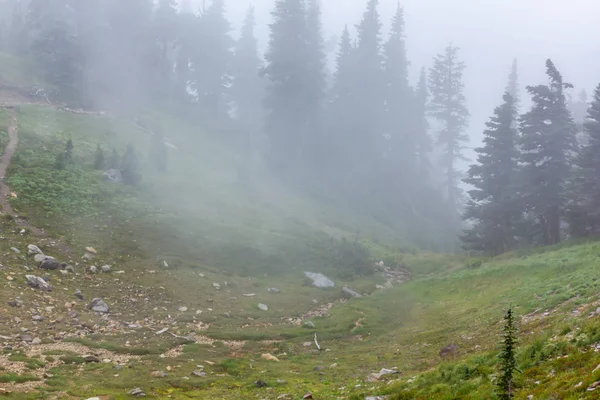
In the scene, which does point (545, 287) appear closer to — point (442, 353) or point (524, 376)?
point (442, 353)

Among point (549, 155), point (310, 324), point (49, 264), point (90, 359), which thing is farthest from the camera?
point (549, 155)

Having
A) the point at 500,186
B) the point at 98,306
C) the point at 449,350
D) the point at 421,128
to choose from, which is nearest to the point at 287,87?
the point at 421,128

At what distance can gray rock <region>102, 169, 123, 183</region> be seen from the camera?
41156mm

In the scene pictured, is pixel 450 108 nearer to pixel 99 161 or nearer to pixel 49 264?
pixel 99 161

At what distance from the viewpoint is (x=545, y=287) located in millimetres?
22531

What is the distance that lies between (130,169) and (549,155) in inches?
1464

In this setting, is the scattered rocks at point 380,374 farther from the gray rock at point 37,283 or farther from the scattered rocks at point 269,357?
the gray rock at point 37,283

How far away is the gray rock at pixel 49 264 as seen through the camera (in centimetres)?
2462

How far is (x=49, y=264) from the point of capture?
81.3 feet

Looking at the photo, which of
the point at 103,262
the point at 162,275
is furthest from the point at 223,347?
the point at 103,262

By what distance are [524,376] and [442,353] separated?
6.49 m

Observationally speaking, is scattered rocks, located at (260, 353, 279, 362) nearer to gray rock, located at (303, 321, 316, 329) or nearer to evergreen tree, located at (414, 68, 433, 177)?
gray rock, located at (303, 321, 316, 329)

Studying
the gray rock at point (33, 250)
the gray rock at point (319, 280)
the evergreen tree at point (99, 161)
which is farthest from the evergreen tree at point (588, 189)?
the evergreen tree at point (99, 161)

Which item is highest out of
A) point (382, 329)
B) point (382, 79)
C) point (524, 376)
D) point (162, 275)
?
point (382, 79)
